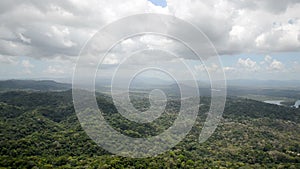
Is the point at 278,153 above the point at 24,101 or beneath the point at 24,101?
beneath

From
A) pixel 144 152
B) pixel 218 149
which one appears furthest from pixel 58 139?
A: pixel 218 149

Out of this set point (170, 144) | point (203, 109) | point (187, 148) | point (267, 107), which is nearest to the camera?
point (170, 144)

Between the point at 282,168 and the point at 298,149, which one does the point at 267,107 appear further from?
the point at 282,168

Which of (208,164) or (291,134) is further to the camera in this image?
(291,134)

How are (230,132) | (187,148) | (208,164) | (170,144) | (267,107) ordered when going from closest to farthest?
(208,164) < (170,144) < (187,148) < (230,132) < (267,107)

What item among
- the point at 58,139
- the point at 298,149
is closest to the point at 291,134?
the point at 298,149

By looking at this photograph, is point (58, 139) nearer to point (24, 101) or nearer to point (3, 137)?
point (3, 137)
